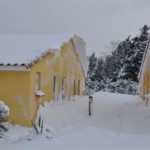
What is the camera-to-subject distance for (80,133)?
13.7m

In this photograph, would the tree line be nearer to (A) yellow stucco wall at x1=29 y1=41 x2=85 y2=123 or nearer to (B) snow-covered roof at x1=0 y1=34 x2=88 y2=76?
(A) yellow stucco wall at x1=29 y1=41 x2=85 y2=123

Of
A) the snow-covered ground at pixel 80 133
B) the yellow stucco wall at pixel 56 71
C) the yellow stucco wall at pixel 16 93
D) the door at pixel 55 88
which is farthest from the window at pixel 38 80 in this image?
the door at pixel 55 88

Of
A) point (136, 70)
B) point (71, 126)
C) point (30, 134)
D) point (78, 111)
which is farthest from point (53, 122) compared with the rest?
point (136, 70)

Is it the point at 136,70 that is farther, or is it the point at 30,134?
the point at 136,70

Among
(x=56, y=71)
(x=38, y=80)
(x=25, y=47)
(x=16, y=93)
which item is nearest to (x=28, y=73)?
(x=16, y=93)

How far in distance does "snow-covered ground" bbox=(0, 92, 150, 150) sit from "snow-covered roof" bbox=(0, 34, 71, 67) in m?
2.61

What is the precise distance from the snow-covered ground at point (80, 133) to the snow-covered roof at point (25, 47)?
2606 millimetres

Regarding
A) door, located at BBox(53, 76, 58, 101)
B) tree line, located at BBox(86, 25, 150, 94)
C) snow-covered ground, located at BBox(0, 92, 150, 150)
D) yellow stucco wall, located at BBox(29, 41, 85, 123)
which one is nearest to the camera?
snow-covered ground, located at BBox(0, 92, 150, 150)

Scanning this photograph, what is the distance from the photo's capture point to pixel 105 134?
13617 mm

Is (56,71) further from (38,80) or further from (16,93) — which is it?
(16,93)

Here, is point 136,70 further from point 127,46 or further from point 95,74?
point 95,74

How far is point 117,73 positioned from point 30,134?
135 feet

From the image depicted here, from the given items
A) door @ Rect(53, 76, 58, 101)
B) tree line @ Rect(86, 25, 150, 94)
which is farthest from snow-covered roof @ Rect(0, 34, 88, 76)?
tree line @ Rect(86, 25, 150, 94)

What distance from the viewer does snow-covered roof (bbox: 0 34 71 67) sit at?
15284 mm
